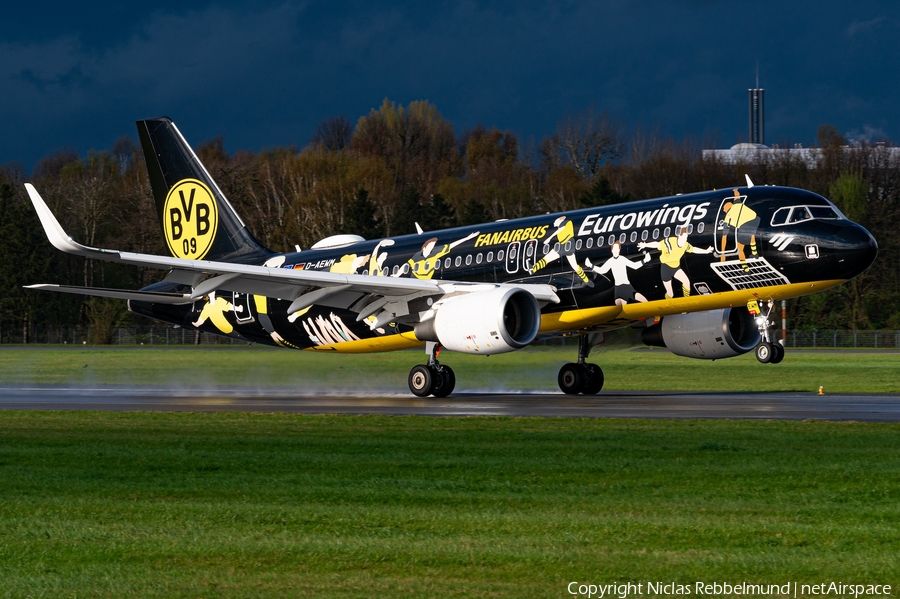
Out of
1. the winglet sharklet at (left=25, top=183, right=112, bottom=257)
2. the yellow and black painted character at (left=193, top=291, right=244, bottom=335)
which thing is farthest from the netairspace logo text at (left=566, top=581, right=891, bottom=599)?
the yellow and black painted character at (left=193, top=291, right=244, bottom=335)

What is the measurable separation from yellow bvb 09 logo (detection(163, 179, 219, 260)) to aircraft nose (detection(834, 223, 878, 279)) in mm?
19617

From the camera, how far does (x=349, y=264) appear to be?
35062 millimetres

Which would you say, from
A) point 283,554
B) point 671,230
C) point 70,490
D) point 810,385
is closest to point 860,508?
point 283,554

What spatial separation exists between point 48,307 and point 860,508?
293ft

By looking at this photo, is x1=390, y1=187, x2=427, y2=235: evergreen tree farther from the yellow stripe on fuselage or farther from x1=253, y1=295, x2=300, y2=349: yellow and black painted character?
the yellow stripe on fuselage

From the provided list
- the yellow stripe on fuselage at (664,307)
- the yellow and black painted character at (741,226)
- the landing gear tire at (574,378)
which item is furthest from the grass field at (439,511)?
the landing gear tire at (574,378)

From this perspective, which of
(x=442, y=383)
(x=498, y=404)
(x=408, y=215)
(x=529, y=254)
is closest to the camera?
(x=498, y=404)

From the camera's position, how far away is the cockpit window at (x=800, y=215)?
27453 millimetres

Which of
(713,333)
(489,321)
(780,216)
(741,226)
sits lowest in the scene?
(713,333)

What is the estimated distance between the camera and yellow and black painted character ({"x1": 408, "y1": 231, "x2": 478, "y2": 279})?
3297 centimetres

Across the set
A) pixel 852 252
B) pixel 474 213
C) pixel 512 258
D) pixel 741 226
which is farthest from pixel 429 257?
pixel 474 213

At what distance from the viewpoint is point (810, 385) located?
40062 mm

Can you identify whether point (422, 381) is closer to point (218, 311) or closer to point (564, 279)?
point (564, 279)

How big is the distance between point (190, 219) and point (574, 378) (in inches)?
538
